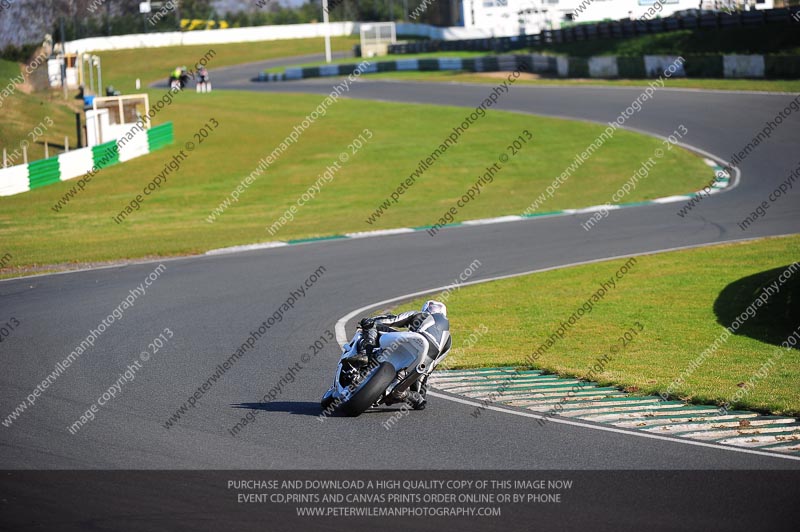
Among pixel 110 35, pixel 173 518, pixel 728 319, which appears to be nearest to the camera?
pixel 173 518

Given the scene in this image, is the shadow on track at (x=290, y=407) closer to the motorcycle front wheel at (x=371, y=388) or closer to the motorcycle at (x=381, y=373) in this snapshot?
the motorcycle at (x=381, y=373)

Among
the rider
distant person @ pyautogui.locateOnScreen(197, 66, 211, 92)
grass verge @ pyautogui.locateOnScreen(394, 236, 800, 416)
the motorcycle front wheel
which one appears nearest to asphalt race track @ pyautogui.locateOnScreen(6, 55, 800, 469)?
the motorcycle front wheel

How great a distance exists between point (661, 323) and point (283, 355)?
18.6 ft

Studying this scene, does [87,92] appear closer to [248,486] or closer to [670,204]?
[670,204]

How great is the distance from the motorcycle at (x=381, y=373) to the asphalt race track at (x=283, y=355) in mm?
215

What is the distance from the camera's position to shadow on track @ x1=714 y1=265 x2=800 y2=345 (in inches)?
523

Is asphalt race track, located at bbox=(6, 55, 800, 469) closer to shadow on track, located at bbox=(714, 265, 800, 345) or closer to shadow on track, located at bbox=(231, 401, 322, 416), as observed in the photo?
shadow on track, located at bbox=(231, 401, 322, 416)

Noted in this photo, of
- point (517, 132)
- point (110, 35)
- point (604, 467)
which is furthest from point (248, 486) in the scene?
point (110, 35)

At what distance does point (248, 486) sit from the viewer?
24.0 ft

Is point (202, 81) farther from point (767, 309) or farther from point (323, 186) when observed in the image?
point (767, 309)

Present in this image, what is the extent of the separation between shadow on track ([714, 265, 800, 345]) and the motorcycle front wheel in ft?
20.8

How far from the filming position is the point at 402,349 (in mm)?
9367

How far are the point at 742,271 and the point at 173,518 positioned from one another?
43.5 feet

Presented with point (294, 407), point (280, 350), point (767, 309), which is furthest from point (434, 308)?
point (767, 309)
